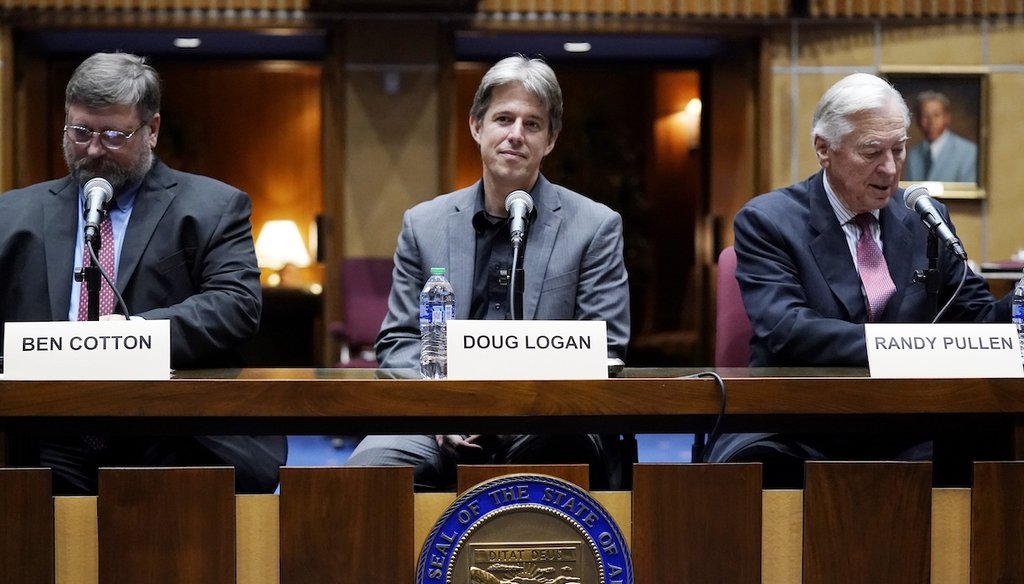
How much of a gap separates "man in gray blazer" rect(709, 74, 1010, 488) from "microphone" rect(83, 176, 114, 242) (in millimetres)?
1556

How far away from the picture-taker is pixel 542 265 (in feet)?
9.33

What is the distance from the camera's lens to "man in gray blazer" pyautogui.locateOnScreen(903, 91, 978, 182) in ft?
22.7

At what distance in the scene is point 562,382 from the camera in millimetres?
1963

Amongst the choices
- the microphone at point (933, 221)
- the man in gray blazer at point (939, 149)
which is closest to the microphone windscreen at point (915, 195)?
the microphone at point (933, 221)

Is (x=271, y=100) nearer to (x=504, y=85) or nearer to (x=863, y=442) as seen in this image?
(x=504, y=85)

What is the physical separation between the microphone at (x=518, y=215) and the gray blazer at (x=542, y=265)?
1.41 ft

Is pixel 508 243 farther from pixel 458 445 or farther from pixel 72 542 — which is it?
pixel 72 542

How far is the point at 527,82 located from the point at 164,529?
1.54 m

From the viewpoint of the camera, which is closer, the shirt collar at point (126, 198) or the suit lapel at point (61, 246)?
the suit lapel at point (61, 246)

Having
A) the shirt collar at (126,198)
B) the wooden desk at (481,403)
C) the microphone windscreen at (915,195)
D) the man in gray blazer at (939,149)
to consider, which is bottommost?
the wooden desk at (481,403)

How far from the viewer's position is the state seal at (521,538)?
Answer: 188 cm

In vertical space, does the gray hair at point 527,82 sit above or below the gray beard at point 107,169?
above

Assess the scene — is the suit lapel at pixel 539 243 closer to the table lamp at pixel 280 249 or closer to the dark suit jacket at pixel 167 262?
the dark suit jacket at pixel 167 262

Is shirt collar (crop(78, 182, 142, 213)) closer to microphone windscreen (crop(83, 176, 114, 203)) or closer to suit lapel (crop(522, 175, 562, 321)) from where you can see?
microphone windscreen (crop(83, 176, 114, 203))
